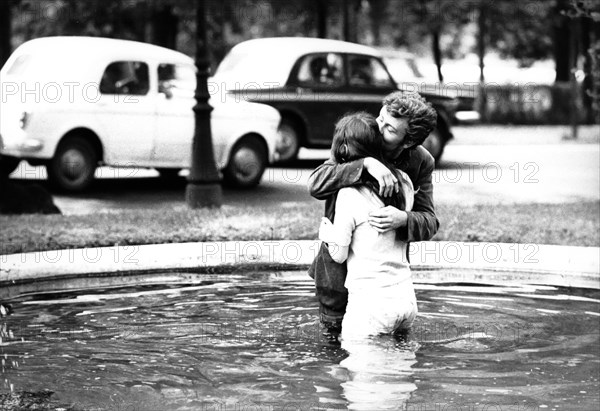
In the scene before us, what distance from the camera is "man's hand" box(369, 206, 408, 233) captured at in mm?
5801

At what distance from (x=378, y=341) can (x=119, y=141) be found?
1016 cm

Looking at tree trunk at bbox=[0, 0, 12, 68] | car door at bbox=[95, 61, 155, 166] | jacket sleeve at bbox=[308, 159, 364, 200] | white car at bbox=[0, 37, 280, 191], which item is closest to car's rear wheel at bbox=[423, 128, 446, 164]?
white car at bbox=[0, 37, 280, 191]

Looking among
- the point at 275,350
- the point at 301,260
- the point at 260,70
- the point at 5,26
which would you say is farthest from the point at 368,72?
the point at 275,350

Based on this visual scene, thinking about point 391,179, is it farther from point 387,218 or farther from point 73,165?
point 73,165

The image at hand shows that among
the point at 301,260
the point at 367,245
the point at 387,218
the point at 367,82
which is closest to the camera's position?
the point at 387,218

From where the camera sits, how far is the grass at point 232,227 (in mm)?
10047

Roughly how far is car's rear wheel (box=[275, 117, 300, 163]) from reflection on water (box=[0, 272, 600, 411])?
10.3 metres

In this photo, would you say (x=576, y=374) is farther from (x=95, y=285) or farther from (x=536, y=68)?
(x=536, y=68)

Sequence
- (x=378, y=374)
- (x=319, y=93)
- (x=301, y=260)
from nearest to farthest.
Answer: (x=378, y=374) < (x=301, y=260) < (x=319, y=93)

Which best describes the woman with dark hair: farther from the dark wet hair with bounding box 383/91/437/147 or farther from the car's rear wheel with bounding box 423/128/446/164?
the car's rear wheel with bounding box 423/128/446/164

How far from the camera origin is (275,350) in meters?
6.30

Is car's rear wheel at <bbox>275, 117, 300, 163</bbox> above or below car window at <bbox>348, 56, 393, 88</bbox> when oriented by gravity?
below

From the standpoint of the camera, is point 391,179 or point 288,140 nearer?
point 391,179

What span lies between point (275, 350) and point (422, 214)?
107 centimetres
